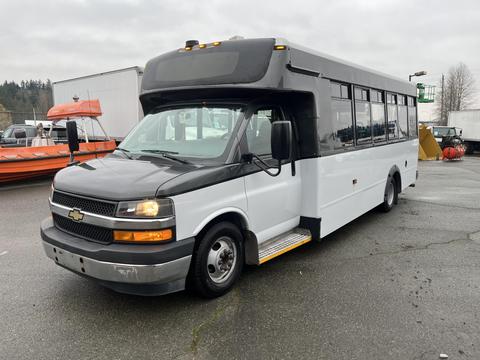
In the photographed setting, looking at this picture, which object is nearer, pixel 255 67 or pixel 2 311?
pixel 2 311

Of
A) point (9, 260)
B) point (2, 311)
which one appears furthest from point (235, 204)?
point (9, 260)

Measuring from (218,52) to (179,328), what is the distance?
2995 millimetres

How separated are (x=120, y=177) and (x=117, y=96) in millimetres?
11038

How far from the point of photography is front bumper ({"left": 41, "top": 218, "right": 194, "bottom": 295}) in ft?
11.0

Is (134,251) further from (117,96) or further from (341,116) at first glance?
(117,96)

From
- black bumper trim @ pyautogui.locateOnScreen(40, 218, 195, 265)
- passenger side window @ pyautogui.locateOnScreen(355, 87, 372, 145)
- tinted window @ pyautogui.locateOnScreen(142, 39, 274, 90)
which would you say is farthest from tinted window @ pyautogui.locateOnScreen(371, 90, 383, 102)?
black bumper trim @ pyautogui.locateOnScreen(40, 218, 195, 265)

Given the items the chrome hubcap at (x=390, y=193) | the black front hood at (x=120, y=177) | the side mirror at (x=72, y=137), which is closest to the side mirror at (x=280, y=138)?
the black front hood at (x=120, y=177)

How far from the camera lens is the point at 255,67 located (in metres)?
4.36

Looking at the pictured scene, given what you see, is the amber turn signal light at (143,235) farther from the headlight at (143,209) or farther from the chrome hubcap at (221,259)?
the chrome hubcap at (221,259)

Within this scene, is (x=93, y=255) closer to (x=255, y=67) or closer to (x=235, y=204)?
(x=235, y=204)

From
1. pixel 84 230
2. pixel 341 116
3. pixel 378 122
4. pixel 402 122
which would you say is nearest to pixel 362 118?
pixel 378 122

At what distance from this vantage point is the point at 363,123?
6.64 metres

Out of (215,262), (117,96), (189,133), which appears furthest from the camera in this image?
(117,96)

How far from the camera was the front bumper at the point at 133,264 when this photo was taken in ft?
11.0
